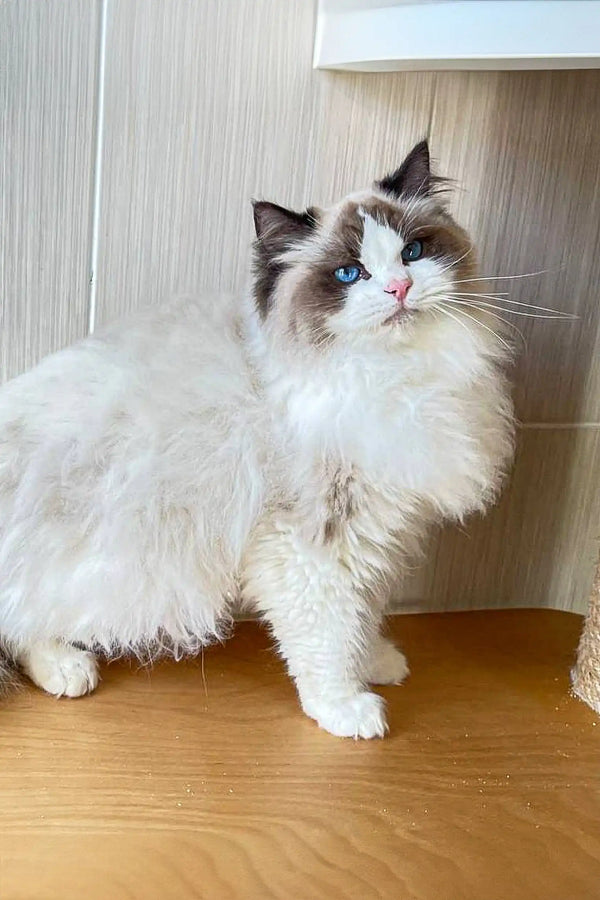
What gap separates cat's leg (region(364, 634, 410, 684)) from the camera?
4.34 feet

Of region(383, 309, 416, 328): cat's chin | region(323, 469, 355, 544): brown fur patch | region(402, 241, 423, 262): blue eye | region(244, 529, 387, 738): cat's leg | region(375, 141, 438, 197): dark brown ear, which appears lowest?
region(244, 529, 387, 738): cat's leg

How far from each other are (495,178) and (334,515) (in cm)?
71

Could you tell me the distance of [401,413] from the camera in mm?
1104

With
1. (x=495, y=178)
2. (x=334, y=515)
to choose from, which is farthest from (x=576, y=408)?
(x=334, y=515)

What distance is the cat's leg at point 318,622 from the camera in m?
1.14

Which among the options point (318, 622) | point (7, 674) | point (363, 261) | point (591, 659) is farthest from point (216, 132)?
point (591, 659)

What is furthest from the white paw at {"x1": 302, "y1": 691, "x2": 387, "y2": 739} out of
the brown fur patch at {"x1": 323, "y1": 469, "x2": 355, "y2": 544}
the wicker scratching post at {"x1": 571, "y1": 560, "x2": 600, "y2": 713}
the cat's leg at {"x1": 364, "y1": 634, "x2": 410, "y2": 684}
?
the wicker scratching post at {"x1": 571, "y1": 560, "x2": 600, "y2": 713}

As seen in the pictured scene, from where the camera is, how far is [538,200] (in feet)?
4.91

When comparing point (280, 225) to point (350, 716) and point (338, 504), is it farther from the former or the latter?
point (350, 716)

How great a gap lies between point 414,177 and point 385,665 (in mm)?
731

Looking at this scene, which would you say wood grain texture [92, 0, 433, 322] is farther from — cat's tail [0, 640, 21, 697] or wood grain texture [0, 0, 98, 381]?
cat's tail [0, 640, 21, 697]

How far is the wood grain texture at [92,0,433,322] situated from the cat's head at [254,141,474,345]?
244 mm

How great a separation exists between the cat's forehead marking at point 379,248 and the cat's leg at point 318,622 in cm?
36

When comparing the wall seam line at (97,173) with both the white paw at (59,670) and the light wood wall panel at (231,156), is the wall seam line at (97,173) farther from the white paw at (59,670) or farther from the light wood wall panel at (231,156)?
the white paw at (59,670)
